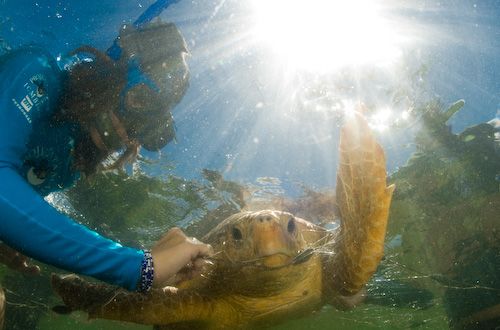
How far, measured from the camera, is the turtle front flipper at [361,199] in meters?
2.68

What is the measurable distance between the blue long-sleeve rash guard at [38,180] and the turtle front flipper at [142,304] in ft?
3.75

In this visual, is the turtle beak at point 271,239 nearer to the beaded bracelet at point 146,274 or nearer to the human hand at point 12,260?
the beaded bracelet at point 146,274

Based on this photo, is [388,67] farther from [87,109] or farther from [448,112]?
[87,109]

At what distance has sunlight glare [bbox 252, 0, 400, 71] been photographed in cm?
604

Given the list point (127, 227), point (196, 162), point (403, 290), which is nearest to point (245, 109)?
point (196, 162)

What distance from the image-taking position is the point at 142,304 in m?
3.95

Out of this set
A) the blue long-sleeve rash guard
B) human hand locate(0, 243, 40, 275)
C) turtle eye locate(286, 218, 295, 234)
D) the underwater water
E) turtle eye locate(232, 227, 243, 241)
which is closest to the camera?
the blue long-sleeve rash guard

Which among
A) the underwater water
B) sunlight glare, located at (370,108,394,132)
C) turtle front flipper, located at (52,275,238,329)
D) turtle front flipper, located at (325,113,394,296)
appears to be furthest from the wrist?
sunlight glare, located at (370,108,394,132)

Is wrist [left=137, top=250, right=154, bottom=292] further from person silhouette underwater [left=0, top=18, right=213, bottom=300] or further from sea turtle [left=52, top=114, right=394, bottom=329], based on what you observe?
sea turtle [left=52, top=114, right=394, bottom=329]

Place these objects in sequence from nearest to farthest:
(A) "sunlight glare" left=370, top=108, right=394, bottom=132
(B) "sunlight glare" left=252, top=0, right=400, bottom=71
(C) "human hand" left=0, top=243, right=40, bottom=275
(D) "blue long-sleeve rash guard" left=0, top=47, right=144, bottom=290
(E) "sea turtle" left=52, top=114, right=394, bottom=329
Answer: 1. (D) "blue long-sleeve rash guard" left=0, top=47, right=144, bottom=290
2. (E) "sea turtle" left=52, top=114, right=394, bottom=329
3. (C) "human hand" left=0, top=243, right=40, bottom=275
4. (B) "sunlight glare" left=252, top=0, right=400, bottom=71
5. (A) "sunlight glare" left=370, top=108, right=394, bottom=132

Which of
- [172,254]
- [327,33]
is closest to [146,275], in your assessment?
[172,254]

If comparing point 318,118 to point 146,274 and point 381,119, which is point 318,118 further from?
point 146,274

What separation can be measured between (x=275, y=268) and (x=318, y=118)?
177 inches

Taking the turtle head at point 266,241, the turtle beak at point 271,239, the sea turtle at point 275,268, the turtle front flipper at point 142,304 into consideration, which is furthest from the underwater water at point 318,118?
the turtle front flipper at point 142,304
